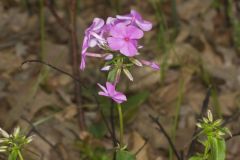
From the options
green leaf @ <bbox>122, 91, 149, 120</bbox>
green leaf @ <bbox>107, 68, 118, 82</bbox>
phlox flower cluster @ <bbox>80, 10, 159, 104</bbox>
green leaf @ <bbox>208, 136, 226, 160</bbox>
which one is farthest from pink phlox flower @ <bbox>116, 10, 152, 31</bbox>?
green leaf @ <bbox>122, 91, 149, 120</bbox>

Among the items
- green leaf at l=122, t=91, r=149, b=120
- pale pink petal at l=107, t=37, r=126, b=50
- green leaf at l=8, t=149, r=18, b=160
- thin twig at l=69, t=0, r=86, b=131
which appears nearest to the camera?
pale pink petal at l=107, t=37, r=126, b=50

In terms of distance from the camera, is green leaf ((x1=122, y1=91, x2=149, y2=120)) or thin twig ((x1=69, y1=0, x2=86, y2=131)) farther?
green leaf ((x1=122, y1=91, x2=149, y2=120))

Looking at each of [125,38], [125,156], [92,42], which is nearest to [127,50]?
[125,38]

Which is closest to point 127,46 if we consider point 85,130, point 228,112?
point 85,130

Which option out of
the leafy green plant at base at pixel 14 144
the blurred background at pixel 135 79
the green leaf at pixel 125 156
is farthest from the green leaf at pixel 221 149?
the blurred background at pixel 135 79

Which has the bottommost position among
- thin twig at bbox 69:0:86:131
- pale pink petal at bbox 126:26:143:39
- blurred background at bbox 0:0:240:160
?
blurred background at bbox 0:0:240:160

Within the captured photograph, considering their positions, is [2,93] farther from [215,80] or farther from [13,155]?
[13,155]

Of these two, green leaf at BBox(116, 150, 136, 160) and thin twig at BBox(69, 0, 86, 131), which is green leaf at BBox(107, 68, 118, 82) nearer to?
green leaf at BBox(116, 150, 136, 160)

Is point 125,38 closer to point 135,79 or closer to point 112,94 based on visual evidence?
point 112,94
